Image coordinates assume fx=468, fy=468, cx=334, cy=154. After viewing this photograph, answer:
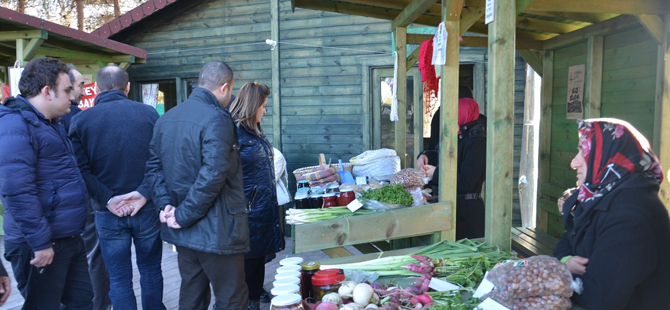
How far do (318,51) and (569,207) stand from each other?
563cm

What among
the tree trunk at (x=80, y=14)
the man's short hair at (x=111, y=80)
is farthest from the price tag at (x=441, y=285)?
the tree trunk at (x=80, y=14)

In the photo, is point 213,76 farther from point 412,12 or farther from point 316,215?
point 412,12

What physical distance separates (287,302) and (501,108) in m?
1.80

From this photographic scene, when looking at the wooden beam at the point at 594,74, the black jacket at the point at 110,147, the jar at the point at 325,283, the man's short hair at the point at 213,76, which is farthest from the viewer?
the wooden beam at the point at 594,74

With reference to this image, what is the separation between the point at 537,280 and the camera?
2072mm

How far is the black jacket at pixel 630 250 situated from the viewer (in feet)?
6.27

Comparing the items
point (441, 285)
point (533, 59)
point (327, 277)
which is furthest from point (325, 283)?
point (533, 59)

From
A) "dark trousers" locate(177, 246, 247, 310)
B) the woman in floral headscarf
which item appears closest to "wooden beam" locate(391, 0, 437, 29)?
the woman in floral headscarf

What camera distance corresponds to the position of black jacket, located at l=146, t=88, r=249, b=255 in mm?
2652

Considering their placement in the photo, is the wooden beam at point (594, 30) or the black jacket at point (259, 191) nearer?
the black jacket at point (259, 191)

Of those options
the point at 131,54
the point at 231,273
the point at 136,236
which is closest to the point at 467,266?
the point at 231,273

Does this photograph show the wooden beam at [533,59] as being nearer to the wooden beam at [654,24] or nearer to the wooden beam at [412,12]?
the wooden beam at [412,12]

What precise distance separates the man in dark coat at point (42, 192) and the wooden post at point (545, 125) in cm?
498

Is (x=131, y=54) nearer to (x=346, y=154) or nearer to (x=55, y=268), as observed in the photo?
(x=346, y=154)
